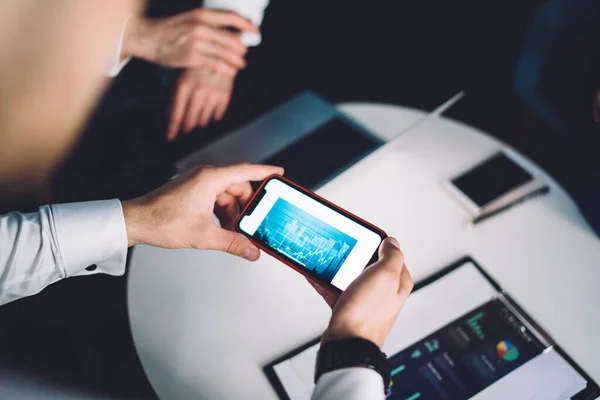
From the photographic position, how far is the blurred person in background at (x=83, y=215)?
825 mm

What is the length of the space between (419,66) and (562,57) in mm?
900

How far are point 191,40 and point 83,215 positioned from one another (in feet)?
2.15

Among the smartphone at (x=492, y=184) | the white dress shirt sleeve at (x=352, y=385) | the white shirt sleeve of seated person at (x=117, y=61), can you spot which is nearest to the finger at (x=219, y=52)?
the white shirt sleeve of seated person at (x=117, y=61)

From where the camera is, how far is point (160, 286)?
42.4 inches

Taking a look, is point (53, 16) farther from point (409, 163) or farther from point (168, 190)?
point (409, 163)

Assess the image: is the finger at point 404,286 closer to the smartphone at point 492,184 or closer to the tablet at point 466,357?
the tablet at point 466,357

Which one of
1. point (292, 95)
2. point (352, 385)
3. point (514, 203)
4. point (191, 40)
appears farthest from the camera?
point (292, 95)

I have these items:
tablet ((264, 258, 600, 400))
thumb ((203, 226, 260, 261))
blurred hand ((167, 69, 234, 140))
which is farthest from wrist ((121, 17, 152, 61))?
tablet ((264, 258, 600, 400))

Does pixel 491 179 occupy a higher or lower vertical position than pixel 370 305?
higher

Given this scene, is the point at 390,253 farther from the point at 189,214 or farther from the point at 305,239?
the point at 189,214

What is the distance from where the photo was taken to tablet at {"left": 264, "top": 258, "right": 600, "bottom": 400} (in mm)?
947

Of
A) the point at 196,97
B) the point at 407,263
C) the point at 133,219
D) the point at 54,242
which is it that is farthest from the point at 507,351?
the point at 196,97

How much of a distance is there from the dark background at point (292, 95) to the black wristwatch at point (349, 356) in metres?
0.90

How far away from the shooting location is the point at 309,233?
0.97m
